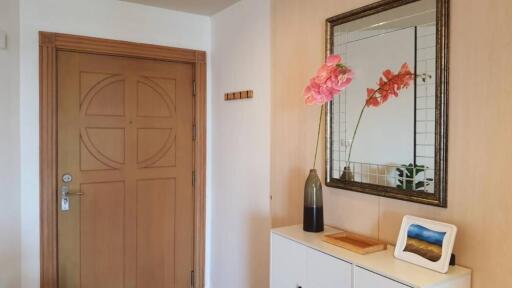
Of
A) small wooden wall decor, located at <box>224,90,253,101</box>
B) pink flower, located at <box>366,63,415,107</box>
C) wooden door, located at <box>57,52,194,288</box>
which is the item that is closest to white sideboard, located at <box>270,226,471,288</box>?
pink flower, located at <box>366,63,415,107</box>

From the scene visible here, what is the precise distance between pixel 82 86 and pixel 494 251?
2572mm

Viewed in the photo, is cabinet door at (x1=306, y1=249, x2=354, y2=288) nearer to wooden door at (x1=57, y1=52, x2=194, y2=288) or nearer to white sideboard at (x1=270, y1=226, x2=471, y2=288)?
white sideboard at (x1=270, y1=226, x2=471, y2=288)

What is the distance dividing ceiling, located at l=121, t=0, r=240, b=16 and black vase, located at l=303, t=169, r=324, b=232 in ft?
5.17

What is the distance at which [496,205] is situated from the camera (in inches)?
52.7

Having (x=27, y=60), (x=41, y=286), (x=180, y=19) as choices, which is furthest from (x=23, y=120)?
(x=180, y=19)

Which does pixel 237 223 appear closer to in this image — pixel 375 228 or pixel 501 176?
pixel 375 228

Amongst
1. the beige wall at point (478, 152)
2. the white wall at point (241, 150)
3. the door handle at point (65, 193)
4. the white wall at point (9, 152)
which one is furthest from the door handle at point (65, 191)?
the beige wall at point (478, 152)

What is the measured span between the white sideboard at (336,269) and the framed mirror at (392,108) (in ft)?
0.88

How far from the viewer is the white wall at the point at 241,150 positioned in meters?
2.59

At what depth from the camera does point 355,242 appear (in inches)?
65.8

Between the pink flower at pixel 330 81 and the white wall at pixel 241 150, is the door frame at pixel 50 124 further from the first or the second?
the pink flower at pixel 330 81

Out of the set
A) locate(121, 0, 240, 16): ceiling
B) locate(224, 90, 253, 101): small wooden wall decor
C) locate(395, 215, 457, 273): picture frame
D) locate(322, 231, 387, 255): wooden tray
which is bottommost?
locate(322, 231, 387, 255): wooden tray

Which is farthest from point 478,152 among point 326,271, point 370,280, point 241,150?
point 241,150

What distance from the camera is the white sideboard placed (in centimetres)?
135
